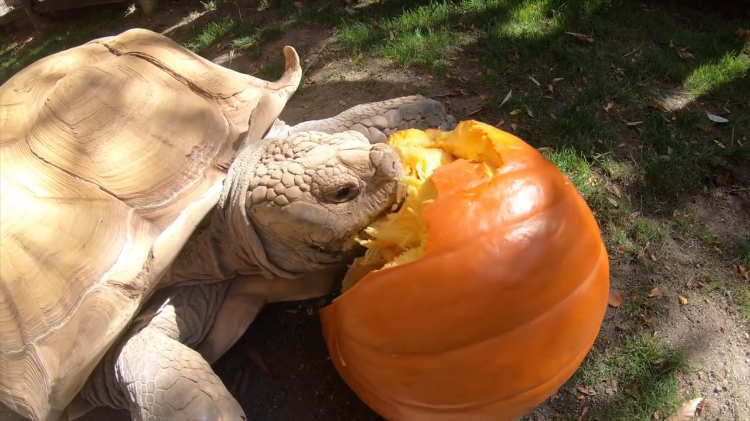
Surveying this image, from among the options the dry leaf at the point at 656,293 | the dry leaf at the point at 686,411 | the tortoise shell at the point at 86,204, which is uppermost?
the tortoise shell at the point at 86,204

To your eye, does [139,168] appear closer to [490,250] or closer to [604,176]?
[490,250]

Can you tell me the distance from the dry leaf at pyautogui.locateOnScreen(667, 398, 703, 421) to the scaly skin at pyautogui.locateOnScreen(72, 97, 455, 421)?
1.58 metres

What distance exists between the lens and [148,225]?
1970 millimetres

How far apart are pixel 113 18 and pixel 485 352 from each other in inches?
300

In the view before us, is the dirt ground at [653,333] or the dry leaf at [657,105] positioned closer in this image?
the dirt ground at [653,333]

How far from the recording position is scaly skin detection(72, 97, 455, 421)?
75.4 inches

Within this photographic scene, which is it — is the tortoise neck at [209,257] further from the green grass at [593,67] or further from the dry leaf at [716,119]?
the dry leaf at [716,119]

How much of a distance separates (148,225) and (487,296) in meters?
1.32

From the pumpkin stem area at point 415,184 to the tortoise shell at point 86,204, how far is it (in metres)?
0.68

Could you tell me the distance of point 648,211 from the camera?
2.91 m

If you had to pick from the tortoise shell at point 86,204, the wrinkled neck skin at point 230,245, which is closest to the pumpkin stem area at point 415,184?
the wrinkled neck skin at point 230,245

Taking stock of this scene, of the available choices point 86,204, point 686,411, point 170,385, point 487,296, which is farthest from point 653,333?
point 86,204

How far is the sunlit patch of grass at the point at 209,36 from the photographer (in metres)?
5.22

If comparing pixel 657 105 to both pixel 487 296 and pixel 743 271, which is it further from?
pixel 487 296
